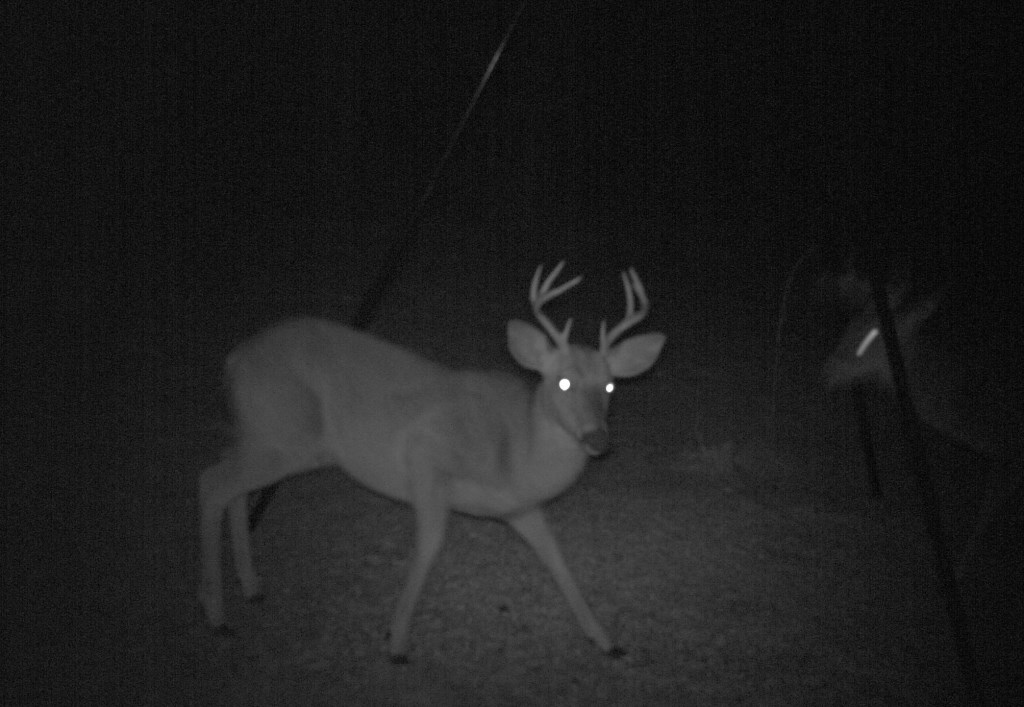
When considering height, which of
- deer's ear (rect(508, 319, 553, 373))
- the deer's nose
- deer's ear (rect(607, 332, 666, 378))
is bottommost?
the deer's nose

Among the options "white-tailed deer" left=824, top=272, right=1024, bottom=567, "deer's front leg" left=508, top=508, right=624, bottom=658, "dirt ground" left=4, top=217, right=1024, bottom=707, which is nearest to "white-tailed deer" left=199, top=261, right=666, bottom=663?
"deer's front leg" left=508, top=508, right=624, bottom=658

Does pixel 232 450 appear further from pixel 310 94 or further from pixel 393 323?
pixel 310 94

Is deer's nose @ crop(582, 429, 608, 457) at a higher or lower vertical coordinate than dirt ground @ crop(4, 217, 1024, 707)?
higher

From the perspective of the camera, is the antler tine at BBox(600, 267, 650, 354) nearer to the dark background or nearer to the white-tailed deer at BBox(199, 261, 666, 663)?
the white-tailed deer at BBox(199, 261, 666, 663)

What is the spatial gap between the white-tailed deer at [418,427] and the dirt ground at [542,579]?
0.28 meters

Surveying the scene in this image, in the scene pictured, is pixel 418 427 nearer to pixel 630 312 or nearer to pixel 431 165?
pixel 630 312

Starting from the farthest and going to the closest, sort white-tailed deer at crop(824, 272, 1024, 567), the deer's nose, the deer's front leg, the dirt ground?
white-tailed deer at crop(824, 272, 1024, 567) < the deer's front leg < the dirt ground < the deer's nose

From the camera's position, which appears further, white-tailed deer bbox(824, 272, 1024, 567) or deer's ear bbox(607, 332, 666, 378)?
white-tailed deer bbox(824, 272, 1024, 567)

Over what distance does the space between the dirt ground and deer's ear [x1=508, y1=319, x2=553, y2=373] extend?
4.16 feet

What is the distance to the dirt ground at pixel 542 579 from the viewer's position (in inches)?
161

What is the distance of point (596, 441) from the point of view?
148 inches

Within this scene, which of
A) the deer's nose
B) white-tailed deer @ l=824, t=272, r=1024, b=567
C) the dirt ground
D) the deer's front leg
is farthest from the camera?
white-tailed deer @ l=824, t=272, r=1024, b=567

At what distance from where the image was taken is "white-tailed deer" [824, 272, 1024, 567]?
5.50m

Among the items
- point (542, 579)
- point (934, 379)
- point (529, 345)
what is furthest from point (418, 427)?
point (934, 379)
